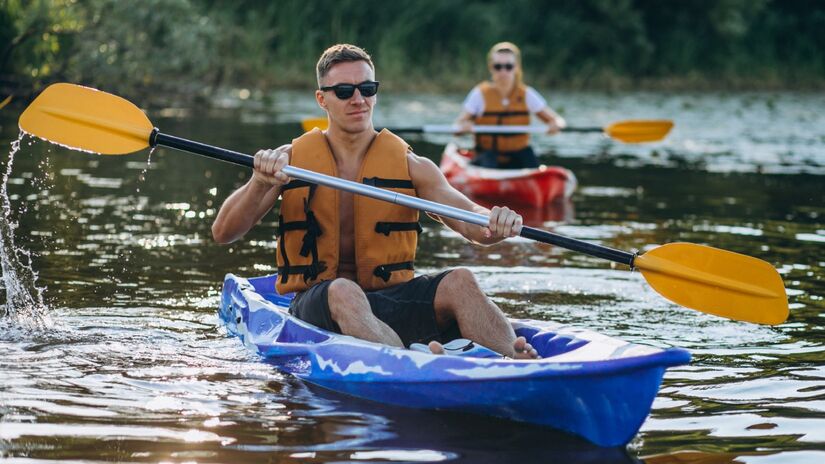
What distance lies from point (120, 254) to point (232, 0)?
17.3 metres

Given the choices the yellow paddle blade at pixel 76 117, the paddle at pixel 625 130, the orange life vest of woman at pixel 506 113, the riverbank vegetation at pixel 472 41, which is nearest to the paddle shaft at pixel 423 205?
the yellow paddle blade at pixel 76 117

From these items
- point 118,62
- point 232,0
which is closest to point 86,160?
point 118,62

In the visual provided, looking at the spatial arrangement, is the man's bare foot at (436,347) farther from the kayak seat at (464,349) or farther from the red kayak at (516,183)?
the red kayak at (516,183)

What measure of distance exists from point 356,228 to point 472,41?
69.2 ft

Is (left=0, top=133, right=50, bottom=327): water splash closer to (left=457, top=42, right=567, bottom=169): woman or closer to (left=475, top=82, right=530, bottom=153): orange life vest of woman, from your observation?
(left=457, top=42, right=567, bottom=169): woman

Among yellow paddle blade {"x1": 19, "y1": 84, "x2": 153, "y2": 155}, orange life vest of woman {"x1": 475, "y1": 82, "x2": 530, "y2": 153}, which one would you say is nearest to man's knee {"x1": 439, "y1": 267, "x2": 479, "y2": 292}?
yellow paddle blade {"x1": 19, "y1": 84, "x2": 153, "y2": 155}

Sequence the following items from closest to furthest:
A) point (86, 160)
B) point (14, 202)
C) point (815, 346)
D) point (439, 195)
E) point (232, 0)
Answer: point (439, 195), point (815, 346), point (14, 202), point (86, 160), point (232, 0)

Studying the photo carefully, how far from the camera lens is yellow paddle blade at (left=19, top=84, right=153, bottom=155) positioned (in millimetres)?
5438

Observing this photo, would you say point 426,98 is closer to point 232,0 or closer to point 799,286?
point 232,0

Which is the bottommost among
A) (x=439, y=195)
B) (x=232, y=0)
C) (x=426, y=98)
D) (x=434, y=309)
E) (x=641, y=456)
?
(x=641, y=456)

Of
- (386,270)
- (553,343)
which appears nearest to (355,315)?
(386,270)

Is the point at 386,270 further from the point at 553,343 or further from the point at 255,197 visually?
the point at 553,343

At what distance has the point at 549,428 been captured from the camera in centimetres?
402

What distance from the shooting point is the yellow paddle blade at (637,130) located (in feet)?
33.4
